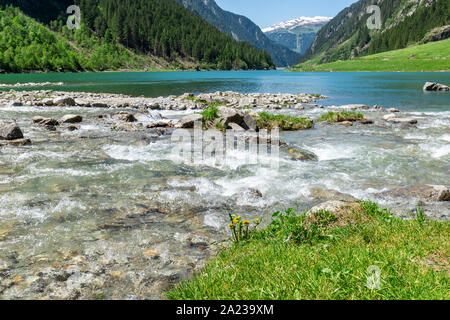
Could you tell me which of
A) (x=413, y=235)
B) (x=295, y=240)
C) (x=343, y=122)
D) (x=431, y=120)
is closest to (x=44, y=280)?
(x=295, y=240)

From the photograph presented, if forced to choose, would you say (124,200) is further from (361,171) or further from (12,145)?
(12,145)

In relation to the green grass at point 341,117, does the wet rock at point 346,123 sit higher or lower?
lower

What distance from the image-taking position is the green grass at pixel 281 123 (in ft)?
74.4

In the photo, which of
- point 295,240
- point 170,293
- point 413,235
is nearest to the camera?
point 170,293

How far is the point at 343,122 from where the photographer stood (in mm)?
24172

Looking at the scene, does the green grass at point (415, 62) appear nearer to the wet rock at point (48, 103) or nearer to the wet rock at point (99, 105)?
the wet rock at point (99, 105)

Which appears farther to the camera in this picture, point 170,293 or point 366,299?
point 170,293

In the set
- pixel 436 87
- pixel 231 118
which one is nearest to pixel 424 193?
pixel 231 118

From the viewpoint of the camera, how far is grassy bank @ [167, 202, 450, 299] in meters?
3.85

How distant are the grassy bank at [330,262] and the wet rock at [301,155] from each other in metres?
7.95

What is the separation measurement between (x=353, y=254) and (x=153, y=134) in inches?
663

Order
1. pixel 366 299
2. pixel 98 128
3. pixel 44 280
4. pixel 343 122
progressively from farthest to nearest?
pixel 343 122 < pixel 98 128 < pixel 44 280 < pixel 366 299

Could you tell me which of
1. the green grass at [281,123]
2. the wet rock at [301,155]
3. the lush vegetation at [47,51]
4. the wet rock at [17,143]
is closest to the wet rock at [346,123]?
the green grass at [281,123]

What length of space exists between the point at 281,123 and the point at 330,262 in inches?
745
